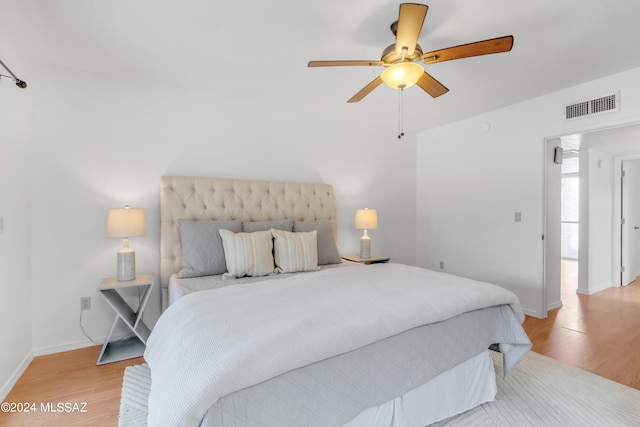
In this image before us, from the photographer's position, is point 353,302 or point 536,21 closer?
point 353,302

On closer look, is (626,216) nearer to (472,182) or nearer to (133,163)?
(472,182)

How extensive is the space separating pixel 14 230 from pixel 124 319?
978 mm

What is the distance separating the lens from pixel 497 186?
3.66 m

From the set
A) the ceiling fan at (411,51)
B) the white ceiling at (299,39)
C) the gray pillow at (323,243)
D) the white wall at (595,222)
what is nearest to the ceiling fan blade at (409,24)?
the ceiling fan at (411,51)

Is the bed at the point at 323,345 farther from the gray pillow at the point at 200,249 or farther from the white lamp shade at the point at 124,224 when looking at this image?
the white lamp shade at the point at 124,224

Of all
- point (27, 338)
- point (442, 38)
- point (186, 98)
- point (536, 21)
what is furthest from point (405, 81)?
point (27, 338)

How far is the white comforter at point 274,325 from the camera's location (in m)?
0.96

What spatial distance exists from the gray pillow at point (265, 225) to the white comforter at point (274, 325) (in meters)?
1.04

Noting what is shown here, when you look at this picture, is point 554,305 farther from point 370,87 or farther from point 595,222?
point 370,87

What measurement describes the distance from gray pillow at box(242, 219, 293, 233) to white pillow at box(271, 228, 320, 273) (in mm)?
160

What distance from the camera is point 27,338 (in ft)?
7.57

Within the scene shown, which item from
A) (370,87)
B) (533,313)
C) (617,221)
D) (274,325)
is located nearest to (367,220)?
(370,87)

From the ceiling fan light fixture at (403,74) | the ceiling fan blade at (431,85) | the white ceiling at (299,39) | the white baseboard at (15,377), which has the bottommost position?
the white baseboard at (15,377)

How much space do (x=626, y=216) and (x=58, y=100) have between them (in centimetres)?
749
